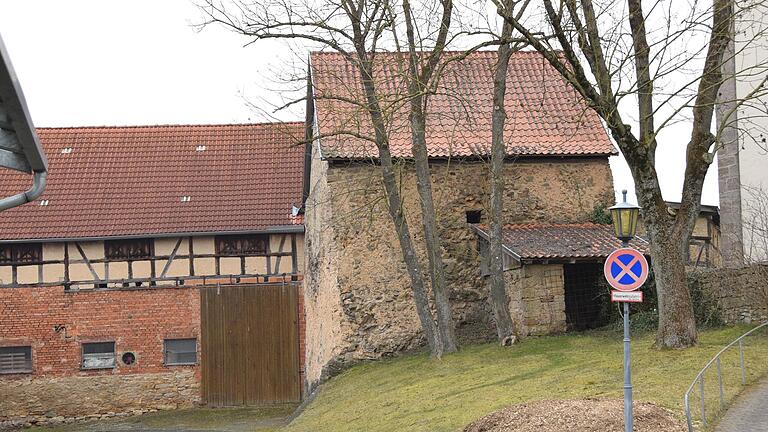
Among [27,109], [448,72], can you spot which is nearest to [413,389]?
[448,72]

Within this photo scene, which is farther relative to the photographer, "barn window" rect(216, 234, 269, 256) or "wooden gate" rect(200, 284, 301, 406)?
"barn window" rect(216, 234, 269, 256)

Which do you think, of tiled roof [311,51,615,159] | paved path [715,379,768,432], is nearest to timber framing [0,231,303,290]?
tiled roof [311,51,615,159]

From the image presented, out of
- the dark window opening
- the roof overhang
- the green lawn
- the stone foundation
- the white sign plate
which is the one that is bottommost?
the stone foundation

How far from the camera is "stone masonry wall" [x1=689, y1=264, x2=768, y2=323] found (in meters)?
19.0

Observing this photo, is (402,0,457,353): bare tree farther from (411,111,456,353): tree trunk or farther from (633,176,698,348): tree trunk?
(633,176,698,348): tree trunk

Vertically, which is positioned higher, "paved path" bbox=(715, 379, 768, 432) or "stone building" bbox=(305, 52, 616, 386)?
"stone building" bbox=(305, 52, 616, 386)

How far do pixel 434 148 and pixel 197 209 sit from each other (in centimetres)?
889

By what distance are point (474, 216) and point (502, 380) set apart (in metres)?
7.40

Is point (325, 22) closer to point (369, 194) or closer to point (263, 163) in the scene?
point (369, 194)

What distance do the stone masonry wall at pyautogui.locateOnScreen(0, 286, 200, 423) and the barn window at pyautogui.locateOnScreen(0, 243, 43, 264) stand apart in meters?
0.79

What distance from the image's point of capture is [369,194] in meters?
24.2

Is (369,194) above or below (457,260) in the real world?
above

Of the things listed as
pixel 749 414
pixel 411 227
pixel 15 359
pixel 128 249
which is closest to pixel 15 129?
pixel 749 414

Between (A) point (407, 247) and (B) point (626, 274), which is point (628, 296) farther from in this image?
→ (A) point (407, 247)
